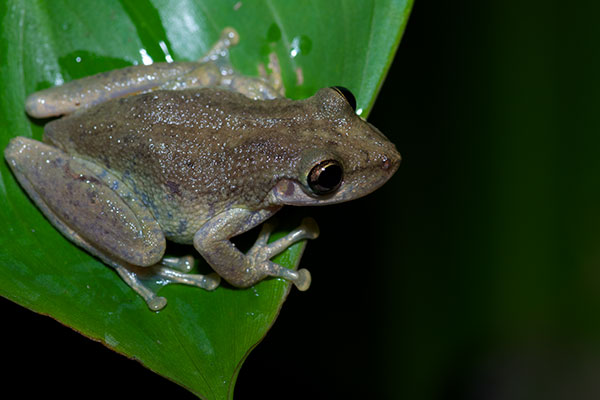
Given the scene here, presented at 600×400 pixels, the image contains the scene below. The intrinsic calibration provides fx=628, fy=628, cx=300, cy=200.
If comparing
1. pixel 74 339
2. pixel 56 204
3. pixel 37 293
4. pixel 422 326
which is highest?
pixel 56 204

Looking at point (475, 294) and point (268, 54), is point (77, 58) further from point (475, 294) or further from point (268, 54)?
point (475, 294)

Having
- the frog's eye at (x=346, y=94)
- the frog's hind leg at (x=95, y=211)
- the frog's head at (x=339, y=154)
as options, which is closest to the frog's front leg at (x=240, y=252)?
the frog's hind leg at (x=95, y=211)

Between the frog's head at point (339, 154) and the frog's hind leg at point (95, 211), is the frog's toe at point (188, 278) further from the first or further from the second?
the frog's head at point (339, 154)

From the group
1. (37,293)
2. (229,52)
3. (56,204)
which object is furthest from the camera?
(229,52)

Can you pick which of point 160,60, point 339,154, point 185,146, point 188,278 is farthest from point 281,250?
point 160,60

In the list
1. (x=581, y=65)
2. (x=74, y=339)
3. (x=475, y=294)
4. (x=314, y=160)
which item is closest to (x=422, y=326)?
(x=475, y=294)

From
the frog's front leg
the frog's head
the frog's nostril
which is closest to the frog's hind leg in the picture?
the frog's front leg

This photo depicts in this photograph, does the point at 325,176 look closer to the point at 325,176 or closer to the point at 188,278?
the point at 325,176
